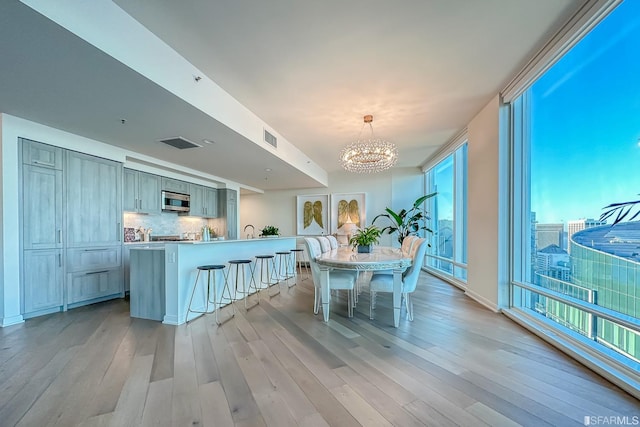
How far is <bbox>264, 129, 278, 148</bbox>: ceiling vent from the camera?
14.5ft

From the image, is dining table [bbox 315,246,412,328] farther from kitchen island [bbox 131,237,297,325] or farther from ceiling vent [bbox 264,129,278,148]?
ceiling vent [bbox 264,129,278,148]

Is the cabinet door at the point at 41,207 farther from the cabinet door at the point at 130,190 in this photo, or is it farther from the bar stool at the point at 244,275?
the bar stool at the point at 244,275

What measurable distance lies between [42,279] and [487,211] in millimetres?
6014

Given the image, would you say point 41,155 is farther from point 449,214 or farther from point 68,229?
point 449,214

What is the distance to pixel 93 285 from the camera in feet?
13.8

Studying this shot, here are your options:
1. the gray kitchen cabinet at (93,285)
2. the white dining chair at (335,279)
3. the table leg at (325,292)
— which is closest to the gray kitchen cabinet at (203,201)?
the gray kitchen cabinet at (93,285)

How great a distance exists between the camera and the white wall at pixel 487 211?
3.51 m

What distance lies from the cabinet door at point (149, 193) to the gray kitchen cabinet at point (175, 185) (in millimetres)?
139

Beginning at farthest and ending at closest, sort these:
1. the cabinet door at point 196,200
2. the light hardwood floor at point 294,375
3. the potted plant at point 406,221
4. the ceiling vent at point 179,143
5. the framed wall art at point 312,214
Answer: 1. the framed wall art at point 312,214
2. the potted plant at point 406,221
3. the cabinet door at point 196,200
4. the ceiling vent at point 179,143
5. the light hardwood floor at point 294,375

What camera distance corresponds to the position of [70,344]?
107 inches

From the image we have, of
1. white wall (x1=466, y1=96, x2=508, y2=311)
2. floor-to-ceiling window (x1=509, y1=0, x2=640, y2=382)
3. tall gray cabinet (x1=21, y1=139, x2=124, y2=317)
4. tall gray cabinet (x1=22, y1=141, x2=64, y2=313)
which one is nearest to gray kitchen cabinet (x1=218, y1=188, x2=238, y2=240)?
tall gray cabinet (x1=21, y1=139, x2=124, y2=317)

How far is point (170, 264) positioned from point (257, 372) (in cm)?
194

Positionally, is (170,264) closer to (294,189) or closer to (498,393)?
(498,393)

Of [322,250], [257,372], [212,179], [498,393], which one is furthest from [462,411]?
[212,179]
